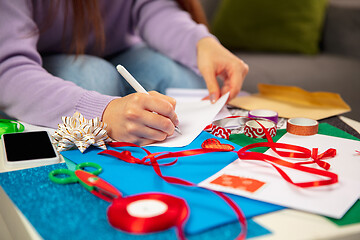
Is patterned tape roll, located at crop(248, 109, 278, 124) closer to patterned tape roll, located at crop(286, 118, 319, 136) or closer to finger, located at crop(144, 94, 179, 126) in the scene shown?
patterned tape roll, located at crop(286, 118, 319, 136)

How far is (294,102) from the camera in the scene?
976 millimetres

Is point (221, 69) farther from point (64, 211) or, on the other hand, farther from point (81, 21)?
point (64, 211)

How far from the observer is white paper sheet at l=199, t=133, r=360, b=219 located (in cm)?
46

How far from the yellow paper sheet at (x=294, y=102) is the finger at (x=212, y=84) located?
69 millimetres

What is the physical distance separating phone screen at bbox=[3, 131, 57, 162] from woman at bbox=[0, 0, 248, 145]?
0.08 metres

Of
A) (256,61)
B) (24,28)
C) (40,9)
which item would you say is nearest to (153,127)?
(24,28)

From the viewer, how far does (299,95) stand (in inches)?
39.1

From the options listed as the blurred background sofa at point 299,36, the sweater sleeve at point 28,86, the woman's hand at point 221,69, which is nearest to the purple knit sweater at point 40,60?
the sweater sleeve at point 28,86

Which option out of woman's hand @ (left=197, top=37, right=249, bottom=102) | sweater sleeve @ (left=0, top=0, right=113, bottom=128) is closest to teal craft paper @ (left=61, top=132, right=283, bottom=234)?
sweater sleeve @ (left=0, top=0, right=113, bottom=128)

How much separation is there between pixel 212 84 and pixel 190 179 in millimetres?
436

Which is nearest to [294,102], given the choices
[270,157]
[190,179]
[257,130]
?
[257,130]

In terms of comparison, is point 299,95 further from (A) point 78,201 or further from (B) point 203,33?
(A) point 78,201

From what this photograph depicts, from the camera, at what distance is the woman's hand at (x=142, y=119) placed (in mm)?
631

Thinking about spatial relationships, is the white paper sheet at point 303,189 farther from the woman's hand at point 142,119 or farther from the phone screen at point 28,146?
the phone screen at point 28,146
